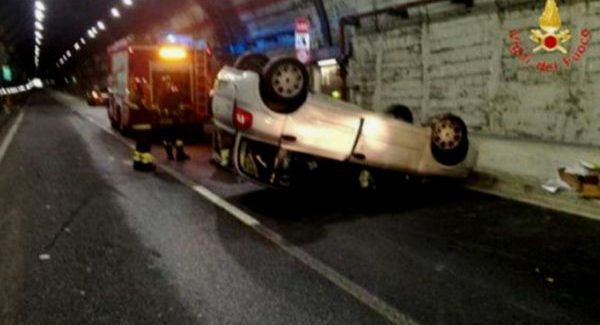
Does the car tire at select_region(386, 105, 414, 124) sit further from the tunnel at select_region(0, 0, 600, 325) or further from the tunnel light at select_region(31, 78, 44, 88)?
the tunnel light at select_region(31, 78, 44, 88)

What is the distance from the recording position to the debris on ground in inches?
325

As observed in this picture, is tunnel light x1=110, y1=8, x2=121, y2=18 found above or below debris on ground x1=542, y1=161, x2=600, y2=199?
above

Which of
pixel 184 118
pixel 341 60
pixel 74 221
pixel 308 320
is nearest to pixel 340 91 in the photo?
pixel 341 60

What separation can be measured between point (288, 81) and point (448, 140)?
2796 millimetres

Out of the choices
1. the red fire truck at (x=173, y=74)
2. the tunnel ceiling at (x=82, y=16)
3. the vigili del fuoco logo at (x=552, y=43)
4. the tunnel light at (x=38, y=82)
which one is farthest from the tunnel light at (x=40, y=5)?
the tunnel light at (x=38, y=82)

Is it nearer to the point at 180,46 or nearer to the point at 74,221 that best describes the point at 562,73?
the point at 74,221

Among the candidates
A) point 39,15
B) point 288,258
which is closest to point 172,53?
point 288,258

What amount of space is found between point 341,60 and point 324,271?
13371mm

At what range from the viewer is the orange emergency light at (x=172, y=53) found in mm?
17297

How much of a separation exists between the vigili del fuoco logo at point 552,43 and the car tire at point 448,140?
2589mm

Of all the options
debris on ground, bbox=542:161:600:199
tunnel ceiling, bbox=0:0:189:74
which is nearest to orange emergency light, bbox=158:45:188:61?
debris on ground, bbox=542:161:600:199

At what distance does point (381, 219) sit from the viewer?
7.59 meters

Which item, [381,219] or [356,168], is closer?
[381,219]

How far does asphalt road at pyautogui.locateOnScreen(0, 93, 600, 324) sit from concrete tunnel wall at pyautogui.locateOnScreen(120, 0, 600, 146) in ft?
8.39
